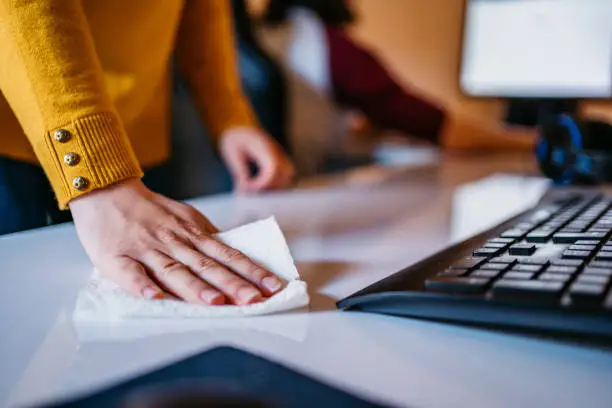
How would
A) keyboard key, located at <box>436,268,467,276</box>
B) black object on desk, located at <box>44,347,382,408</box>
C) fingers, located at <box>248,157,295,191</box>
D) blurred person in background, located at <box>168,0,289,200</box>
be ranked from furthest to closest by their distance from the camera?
blurred person in background, located at <box>168,0,289,200</box> → fingers, located at <box>248,157,295,191</box> → keyboard key, located at <box>436,268,467,276</box> → black object on desk, located at <box>44,347,382,408</box>

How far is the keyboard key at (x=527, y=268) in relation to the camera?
343 millimetres

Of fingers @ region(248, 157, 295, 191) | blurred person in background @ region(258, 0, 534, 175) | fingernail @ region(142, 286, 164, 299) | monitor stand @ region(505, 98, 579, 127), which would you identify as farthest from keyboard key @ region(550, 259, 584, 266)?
monitor stand @ region(505, 98, 579, 127)

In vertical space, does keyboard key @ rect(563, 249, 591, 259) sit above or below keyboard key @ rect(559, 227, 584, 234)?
above

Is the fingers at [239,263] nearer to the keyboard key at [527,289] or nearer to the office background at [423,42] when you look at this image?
the keyboard key at [527,289]

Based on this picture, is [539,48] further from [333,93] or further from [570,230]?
[570,230]

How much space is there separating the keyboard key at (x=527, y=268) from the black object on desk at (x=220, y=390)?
5.6 inches

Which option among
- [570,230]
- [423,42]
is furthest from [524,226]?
[423,42]

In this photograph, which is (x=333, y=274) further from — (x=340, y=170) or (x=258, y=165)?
(x=340, y=170)

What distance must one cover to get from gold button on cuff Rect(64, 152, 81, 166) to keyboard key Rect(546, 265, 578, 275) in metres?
0.33

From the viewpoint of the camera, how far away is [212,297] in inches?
14.4

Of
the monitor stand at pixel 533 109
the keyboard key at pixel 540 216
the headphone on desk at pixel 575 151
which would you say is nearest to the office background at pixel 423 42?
the monitor stand at pixel 533 109

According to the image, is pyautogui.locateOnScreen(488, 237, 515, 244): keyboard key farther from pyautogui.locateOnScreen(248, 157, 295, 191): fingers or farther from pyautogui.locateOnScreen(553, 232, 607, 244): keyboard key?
pyautogui.locateOnScreen(248, 157, 295, 191): fingers

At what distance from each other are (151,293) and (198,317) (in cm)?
3

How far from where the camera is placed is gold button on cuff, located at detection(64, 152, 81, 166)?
0.44 metres
